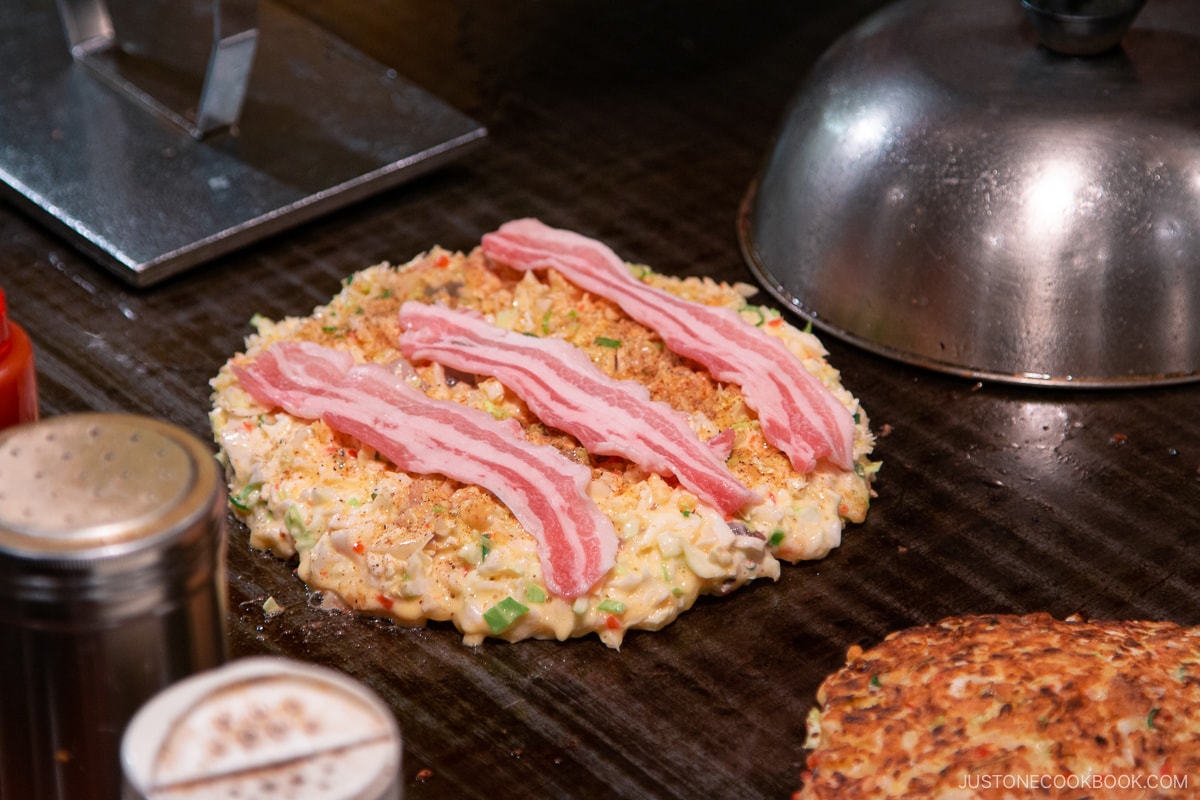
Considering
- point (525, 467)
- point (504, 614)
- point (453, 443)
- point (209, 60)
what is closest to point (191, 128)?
point (209, 60)

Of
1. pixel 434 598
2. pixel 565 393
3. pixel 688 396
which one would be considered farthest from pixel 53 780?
pixel 688 396

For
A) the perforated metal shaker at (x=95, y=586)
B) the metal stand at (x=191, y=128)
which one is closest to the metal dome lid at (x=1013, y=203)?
the metal stand at (x=191, y=128)

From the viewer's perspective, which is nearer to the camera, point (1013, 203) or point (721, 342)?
point (721, 342)

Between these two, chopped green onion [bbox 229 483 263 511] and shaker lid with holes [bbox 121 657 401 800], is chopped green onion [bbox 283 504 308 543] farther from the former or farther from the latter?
shaker lid with holes [bbox 121 657 401 800]

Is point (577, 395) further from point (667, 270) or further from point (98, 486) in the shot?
point (98, 486)

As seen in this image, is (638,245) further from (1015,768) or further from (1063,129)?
(1015,768)

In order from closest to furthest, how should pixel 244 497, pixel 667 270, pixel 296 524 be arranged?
pixel 296 524
pixel 244 497
pixel 667 270
